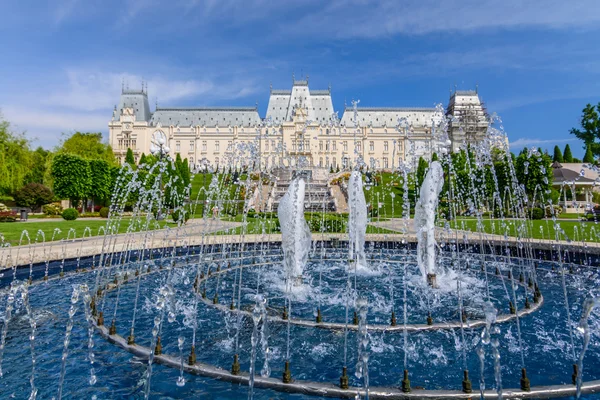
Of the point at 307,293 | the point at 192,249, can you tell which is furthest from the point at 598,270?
the point at 192,249

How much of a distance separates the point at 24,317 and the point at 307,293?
6.23 meters

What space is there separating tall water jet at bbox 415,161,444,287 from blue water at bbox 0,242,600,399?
31.1 inches

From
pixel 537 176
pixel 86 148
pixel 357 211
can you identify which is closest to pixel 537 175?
pixel 537 176

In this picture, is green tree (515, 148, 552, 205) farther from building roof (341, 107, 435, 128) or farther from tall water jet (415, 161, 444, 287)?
building roof (341, 107, 435, 128)

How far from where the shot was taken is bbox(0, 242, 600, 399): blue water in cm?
525

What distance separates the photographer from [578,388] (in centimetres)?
450

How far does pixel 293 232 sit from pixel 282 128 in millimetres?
76333

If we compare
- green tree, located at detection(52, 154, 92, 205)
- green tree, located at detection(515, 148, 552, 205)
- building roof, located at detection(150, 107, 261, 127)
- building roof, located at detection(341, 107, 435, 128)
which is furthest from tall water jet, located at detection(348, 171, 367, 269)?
building roof, located at detection(150, 107, 261, 127)

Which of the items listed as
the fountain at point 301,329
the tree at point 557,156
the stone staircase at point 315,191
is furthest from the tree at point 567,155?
the fountain at point 301,329

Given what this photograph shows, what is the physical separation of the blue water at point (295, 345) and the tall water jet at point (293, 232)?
70 centimetres

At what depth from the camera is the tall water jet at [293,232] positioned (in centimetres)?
1028

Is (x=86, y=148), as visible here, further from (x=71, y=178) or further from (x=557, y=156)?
(x=557, y=156)

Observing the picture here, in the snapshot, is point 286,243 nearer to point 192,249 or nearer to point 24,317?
point 24,317

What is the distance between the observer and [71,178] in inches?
1531
